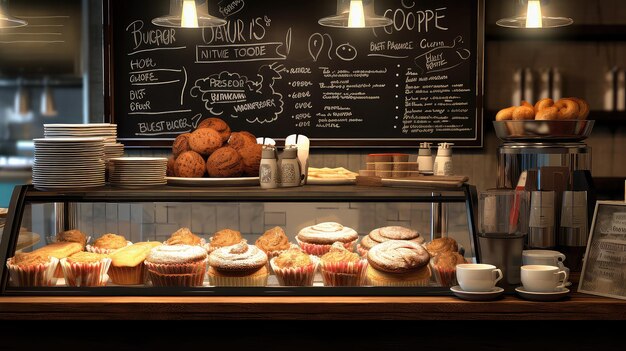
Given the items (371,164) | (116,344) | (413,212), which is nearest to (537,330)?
(413,212)

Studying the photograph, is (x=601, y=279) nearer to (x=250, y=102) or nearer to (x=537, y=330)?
(x=537, y=330)

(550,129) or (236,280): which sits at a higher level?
(550,129)

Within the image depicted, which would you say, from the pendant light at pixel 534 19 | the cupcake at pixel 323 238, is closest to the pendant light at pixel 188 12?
the cupcake at pixel 323 238

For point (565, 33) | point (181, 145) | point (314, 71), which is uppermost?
point (565, 33)

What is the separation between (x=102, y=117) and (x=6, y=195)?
2.97 feet

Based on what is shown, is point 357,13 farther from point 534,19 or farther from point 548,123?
point 548,123

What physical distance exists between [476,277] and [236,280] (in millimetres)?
846

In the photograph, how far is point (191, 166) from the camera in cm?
284

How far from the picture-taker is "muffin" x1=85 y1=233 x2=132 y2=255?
284 centimetres

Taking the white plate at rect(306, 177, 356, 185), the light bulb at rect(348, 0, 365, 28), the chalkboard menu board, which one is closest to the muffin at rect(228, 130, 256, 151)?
the white plate at rect(306, 177, 356, 185)

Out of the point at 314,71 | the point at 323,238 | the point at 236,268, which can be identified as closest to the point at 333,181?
the point at 323,238

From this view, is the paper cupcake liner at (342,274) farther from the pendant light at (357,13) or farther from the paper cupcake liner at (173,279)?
the pendant light at (357,13)

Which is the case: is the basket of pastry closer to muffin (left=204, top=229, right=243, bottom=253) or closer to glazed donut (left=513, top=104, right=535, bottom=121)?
glazed donut (left=513, top=104, right=535, bottom=121)

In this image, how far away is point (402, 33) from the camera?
16.6ft
